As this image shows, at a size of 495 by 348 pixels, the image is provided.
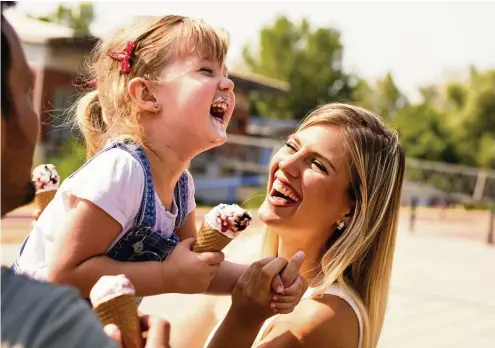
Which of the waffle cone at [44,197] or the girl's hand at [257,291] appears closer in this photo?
the girl's hand at [257,291]

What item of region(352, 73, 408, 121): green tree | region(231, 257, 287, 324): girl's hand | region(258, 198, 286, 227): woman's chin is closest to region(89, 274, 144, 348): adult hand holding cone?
region(231, 257, 287, 324): girl's hand

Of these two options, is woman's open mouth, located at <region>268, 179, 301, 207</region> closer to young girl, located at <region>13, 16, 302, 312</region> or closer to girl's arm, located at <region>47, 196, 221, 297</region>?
young girl, located at <region>13, 16, 302, 312</region>

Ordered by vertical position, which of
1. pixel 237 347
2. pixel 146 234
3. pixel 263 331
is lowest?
pixel 263 331

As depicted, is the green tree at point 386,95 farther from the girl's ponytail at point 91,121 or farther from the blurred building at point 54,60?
the girl's ponytail at point 91,121

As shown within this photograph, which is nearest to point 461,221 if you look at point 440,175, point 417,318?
point 440,175

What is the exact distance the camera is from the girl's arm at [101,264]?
167 centimetres

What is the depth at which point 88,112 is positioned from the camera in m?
2.23

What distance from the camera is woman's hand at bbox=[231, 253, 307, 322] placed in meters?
1.83

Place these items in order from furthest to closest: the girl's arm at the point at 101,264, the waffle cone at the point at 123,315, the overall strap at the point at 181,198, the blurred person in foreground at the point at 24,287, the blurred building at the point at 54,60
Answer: the blurred building at the point at 54,60, the overall strap at the point at 181,198, the girl's arm at the point at 101,264, the waffle cone at the point at 123,315, the blurred person in foreground at the point at 24,287

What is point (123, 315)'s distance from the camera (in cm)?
136

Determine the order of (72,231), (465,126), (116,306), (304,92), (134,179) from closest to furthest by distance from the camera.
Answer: (116,306), (72,231), (134,179), (465,126), (304,92)

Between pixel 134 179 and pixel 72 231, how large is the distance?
0.20 metres

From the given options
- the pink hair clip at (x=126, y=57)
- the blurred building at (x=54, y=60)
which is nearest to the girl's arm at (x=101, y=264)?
the pink hair clip at (x=126, y=57)

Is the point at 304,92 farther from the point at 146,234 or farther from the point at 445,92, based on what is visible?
the point at 146,234
